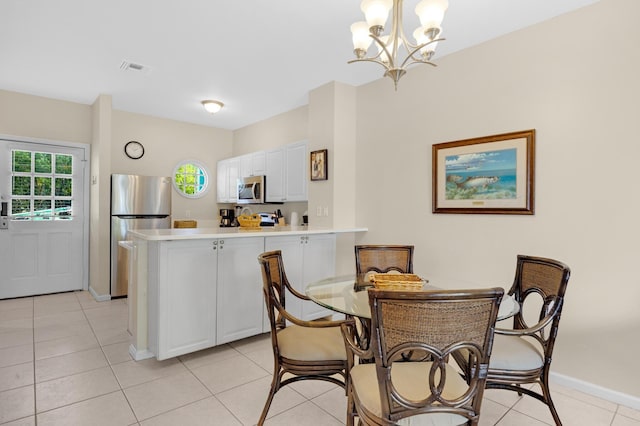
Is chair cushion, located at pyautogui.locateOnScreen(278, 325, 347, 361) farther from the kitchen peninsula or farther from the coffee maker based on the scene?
the coffee maker

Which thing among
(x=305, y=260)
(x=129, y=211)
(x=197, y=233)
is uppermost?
(x=129, y=211)

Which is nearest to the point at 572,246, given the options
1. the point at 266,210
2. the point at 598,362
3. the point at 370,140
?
the point at 598,362

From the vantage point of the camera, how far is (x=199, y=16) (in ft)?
8.66

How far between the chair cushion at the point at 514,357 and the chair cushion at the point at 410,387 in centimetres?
36

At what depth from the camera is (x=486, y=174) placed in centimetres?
288

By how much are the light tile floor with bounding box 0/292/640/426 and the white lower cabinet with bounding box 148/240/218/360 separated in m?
0.18

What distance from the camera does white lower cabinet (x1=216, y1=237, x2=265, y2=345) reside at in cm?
296

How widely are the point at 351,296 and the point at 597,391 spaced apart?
6.14ft

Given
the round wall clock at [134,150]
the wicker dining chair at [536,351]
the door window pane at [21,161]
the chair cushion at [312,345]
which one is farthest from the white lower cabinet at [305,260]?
the door window pane at [21,161]

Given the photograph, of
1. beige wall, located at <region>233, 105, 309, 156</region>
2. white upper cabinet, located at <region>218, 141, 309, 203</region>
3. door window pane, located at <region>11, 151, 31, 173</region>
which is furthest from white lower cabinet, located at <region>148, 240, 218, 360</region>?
door window pane, located at <region>11, 151, 31, 173</region>

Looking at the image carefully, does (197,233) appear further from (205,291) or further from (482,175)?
(482,175)

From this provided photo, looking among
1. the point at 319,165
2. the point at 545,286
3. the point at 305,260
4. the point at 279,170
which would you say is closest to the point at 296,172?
the point at 279,170

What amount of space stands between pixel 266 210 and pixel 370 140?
93.3 inches

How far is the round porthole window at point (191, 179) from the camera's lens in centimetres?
582
